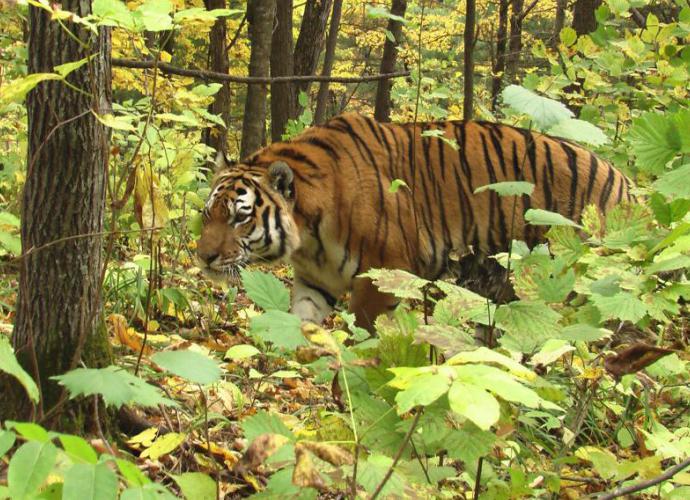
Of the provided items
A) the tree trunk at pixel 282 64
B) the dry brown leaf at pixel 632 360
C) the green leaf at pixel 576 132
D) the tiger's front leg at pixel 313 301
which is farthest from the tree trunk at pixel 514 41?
the dry brown leaf at pixel 632 360

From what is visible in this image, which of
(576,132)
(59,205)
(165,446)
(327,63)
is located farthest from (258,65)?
(576,132)

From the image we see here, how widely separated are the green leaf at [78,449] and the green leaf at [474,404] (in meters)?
0.58

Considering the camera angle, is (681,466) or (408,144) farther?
(408,144)

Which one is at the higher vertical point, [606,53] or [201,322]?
[606,53]

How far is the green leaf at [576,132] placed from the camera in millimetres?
1896

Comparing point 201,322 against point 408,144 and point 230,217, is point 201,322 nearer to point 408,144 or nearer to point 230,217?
point 230,217

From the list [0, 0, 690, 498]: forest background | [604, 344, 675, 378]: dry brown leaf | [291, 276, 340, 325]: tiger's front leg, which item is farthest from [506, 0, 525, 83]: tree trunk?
[604, 344, 675, 378]: dry brown leaf

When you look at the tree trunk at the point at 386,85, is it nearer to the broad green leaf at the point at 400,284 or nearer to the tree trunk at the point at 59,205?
the tree trunk at the point at 59,205

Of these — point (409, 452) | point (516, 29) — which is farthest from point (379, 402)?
point (516, 29)

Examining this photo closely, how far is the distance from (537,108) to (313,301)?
3.69m

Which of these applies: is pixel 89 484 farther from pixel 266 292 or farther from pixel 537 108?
pixel 537 108

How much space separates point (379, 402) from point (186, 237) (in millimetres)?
4255

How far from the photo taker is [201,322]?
4699mm

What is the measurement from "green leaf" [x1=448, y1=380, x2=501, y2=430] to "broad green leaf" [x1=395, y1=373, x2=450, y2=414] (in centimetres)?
2
